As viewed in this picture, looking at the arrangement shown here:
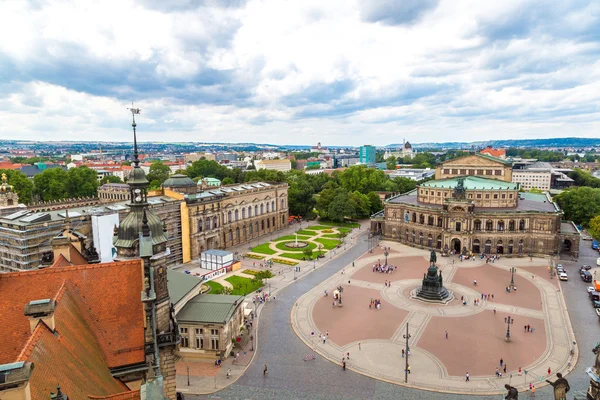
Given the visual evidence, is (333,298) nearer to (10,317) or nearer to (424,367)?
(424,367)

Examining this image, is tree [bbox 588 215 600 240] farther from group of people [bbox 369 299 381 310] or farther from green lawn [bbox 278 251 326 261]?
group of people [bbox 369 299 381 310]

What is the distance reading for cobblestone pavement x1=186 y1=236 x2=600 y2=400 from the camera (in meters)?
33.7

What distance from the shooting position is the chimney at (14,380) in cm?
1215

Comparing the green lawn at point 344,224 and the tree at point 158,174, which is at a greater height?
the tree at point 158,174

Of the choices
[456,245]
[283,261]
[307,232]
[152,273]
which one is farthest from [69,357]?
[307,232]

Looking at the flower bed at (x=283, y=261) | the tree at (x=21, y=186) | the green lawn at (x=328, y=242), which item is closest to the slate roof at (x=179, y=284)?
the flower bed at (x=283, y=261)

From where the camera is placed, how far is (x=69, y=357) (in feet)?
56.2

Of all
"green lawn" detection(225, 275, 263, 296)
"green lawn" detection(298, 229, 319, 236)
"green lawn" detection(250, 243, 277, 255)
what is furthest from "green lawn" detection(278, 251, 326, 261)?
"green lawn" detection(298, 229, 319, 236)

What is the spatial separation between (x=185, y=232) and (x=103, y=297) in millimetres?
54406

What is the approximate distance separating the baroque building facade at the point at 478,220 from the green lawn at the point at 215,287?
4514 centimetres

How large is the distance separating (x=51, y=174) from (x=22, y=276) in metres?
117

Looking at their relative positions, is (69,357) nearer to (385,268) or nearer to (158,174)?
(385,268)

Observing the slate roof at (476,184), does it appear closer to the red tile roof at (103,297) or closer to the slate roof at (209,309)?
the slate roof at (209,309)

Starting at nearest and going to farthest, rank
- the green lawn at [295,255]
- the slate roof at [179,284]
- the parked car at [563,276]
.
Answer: the slate roof at [179,284] → the parked car at [563,276] → the green lawn at [295,255]
